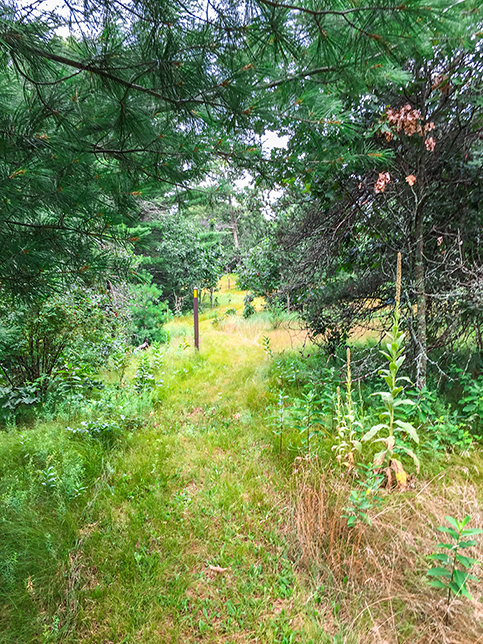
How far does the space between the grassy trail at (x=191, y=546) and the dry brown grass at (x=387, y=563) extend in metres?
0.19

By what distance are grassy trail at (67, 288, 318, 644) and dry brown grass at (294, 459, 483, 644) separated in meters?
0.19

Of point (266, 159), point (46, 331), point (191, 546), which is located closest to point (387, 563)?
point (191, 546)

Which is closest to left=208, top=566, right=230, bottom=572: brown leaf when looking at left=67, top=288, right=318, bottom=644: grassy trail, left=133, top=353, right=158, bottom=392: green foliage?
left=67, top=288, right=318, bottom=644: grassy trail

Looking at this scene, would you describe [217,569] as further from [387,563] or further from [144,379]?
[144,379]

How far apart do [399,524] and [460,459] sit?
98 centimetres

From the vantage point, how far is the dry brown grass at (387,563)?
1260mm

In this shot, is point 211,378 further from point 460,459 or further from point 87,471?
point 460,459

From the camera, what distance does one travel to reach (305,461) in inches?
94.4

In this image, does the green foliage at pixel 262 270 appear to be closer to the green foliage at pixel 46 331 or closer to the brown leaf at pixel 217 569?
the green foliage at pixel 46 331

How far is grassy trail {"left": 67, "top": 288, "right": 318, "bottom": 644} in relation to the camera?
148 centimetres

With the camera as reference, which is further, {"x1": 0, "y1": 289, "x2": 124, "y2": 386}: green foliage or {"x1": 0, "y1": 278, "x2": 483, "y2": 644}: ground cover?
{"x1": 0, "y1": 289, "x2": 124, "y2": 386}: green foliage

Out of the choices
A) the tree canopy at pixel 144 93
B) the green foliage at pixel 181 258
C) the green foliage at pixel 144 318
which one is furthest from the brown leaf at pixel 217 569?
the green foliage at pixel 181 258

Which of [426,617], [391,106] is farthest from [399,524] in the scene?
[391,106]

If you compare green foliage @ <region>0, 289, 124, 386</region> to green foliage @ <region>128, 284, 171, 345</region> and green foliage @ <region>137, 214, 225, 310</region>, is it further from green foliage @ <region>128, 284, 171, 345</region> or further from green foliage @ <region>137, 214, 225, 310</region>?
green foliage @ <region>137, 214, 225, 310</region>
